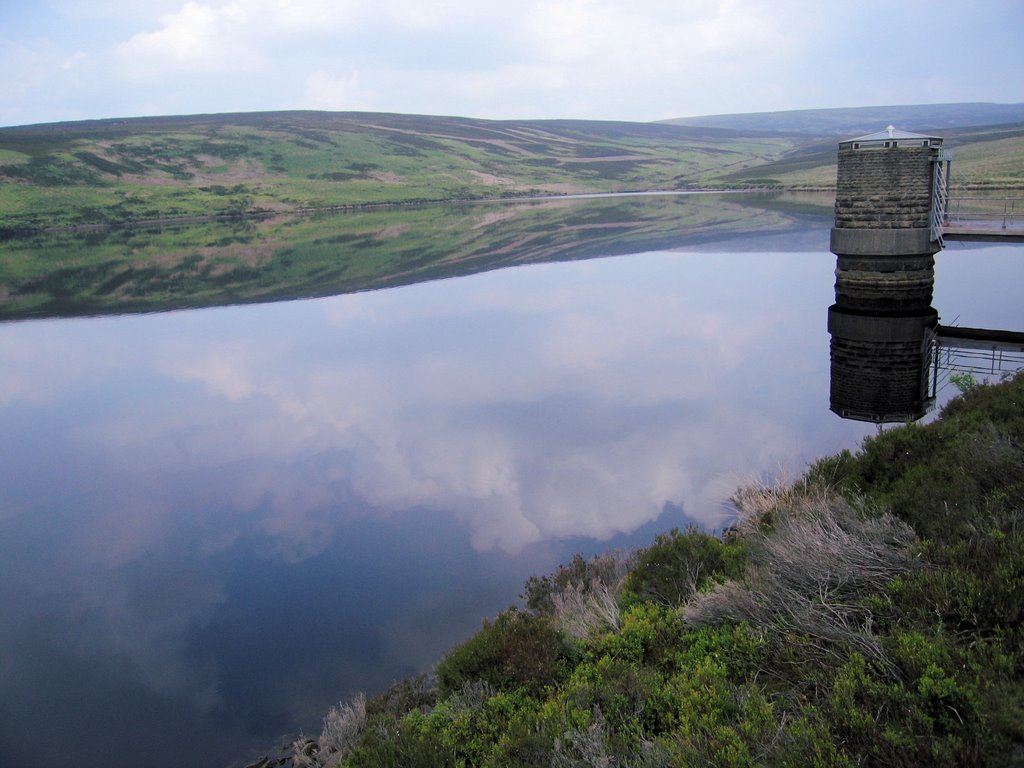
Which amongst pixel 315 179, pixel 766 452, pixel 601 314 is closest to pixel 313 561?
pixel 766 452

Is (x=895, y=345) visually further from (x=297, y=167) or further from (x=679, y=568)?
(x=297, y=167)

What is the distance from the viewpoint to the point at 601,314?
23344 millimetres

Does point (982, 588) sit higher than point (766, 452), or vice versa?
point (982, 588)

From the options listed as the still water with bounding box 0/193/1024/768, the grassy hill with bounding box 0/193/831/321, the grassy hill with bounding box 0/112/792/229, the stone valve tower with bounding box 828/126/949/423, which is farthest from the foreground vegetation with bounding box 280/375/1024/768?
the grassy hill with bounding box 0/112/792/229

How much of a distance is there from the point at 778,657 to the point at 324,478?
8122mm

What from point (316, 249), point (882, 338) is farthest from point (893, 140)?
point (316, 249)

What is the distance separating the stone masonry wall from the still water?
2.85 m

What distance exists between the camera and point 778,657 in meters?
4.53

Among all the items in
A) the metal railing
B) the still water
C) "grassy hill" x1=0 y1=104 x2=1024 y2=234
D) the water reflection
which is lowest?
the still water

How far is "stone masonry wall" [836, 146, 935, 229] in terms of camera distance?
707 inches

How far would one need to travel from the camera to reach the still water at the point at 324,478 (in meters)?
6.96

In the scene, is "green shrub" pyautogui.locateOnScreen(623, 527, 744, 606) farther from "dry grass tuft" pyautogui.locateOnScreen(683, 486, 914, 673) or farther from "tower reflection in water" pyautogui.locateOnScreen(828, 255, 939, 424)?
"tower reflection in water" pyautogui.locateOnScreen(828, 255, 939, 424)

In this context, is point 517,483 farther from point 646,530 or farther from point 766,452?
point 766,452

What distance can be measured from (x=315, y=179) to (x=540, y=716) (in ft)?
291
